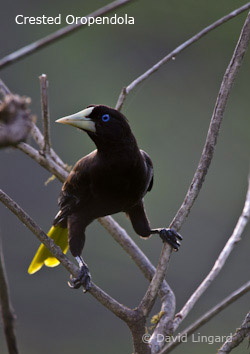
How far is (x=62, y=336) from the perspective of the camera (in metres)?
6.95

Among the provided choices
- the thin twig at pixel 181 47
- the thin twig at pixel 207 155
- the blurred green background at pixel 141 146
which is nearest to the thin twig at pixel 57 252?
the thin twig at pixel 207 155

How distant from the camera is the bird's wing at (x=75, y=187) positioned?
293cm

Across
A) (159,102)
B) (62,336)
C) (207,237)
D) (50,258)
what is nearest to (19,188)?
(62,336)

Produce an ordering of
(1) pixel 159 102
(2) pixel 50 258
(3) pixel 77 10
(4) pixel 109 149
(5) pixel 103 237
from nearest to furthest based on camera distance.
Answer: (4) pixel 109 149
(2) pixel 50 258
(5) pixel 103 237
(1) pixel 159 102
(3) pixel 77 10

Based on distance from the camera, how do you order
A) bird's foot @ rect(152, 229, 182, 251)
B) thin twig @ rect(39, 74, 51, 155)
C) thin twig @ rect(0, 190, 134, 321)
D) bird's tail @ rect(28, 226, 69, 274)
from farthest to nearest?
bird's tail @ rect(28, 226, 69, 274), bird's foot @ rect(152, 229, 182, 251), thin twig @ rect(39, 74, 51, 155), thin twig @ rect(0, 190, 134, 321)

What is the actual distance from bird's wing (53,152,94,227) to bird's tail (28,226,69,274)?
0.19m

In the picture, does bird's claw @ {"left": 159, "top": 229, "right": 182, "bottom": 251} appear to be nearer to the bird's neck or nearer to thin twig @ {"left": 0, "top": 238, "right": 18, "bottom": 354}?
the bird's neck

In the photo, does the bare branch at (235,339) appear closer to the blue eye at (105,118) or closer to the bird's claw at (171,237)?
the bird's claw at (171,237)

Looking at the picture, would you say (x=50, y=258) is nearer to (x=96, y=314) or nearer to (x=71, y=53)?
(x=96, y=314)

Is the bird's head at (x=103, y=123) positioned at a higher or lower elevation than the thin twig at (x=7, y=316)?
higher

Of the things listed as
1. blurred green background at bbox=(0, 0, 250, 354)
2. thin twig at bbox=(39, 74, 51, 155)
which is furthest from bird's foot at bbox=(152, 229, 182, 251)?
blurred green background at bbox=(0, 0, 250, 354)

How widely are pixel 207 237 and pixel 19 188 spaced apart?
2.29 meters

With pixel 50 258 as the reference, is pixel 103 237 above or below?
below

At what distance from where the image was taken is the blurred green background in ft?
22.9
